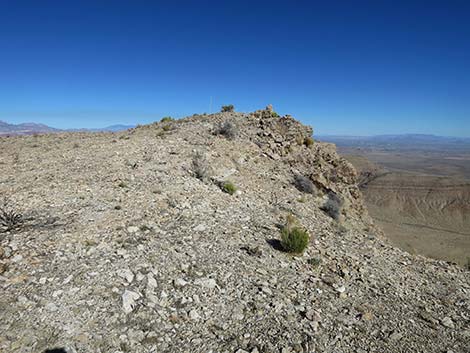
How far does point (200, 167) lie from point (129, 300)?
7.55 metres

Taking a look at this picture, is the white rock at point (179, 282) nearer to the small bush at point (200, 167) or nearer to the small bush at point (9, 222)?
the small bush at point (9, 222)

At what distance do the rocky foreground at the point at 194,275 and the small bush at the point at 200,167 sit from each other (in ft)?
0.29

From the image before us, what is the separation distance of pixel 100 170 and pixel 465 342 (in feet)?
38.4

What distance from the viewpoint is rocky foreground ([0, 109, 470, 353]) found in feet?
15.8

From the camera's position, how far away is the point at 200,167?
12.4 m

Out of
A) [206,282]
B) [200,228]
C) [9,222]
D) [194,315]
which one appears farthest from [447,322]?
[9,222]

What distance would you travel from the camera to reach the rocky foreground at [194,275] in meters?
4.82

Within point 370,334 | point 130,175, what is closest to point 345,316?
point 370,334

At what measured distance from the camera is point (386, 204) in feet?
268


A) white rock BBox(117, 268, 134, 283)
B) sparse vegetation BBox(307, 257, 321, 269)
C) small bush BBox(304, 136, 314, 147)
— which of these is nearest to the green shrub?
sparse vegetation BBox(307, 257, 321, 269)

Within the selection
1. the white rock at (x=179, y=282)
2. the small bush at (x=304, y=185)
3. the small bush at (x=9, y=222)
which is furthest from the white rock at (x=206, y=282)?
the small bush at (x=304, y=185)

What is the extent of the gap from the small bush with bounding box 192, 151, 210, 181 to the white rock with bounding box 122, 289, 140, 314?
682 centimetres

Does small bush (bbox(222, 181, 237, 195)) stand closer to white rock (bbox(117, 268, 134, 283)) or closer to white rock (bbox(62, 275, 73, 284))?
white rock (bbox(117, 268, 134, 283))

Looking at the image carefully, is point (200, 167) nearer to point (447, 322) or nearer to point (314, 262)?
point (314, 262)
